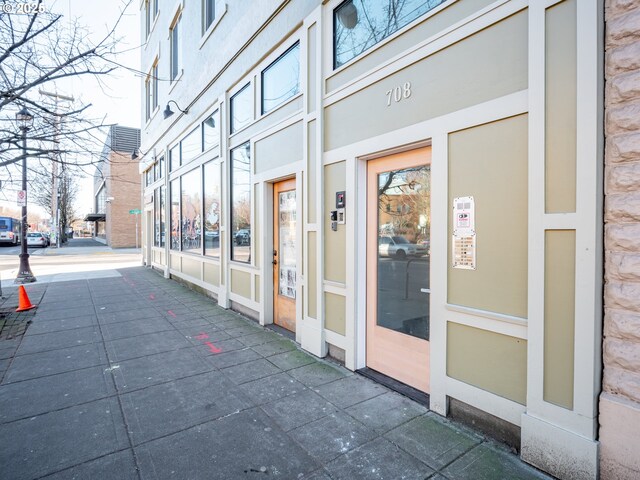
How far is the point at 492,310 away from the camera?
112 inches

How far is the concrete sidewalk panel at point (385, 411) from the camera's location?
3119 mm

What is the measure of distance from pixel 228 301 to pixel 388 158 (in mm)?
4915

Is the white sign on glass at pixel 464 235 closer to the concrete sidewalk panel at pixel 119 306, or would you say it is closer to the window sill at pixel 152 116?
the concrete sidewalk panel at pixel 119 306

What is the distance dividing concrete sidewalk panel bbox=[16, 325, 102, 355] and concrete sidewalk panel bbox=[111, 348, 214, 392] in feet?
4.51

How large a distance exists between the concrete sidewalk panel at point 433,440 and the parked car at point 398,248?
4.99ft

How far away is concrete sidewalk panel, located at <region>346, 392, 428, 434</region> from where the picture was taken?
10.2 feet

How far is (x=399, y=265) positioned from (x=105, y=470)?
3.00 meters

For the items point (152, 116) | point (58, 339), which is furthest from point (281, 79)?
point (152, 116)

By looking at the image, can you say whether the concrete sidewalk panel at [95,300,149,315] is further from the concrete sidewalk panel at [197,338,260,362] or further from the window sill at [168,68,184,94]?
the window sill at [168,68,184,94]

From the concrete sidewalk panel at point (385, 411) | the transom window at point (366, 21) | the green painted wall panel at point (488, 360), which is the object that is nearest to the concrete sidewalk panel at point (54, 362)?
the concrete sidewalk panel at point (385, 411)

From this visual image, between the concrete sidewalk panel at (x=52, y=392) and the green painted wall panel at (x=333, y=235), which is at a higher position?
the green painted wall panel at (x=333, y=235)

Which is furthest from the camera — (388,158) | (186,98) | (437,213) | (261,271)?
(186,98)

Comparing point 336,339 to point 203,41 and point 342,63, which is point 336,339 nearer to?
point 342,63

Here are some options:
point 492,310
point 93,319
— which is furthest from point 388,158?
point 93,319
